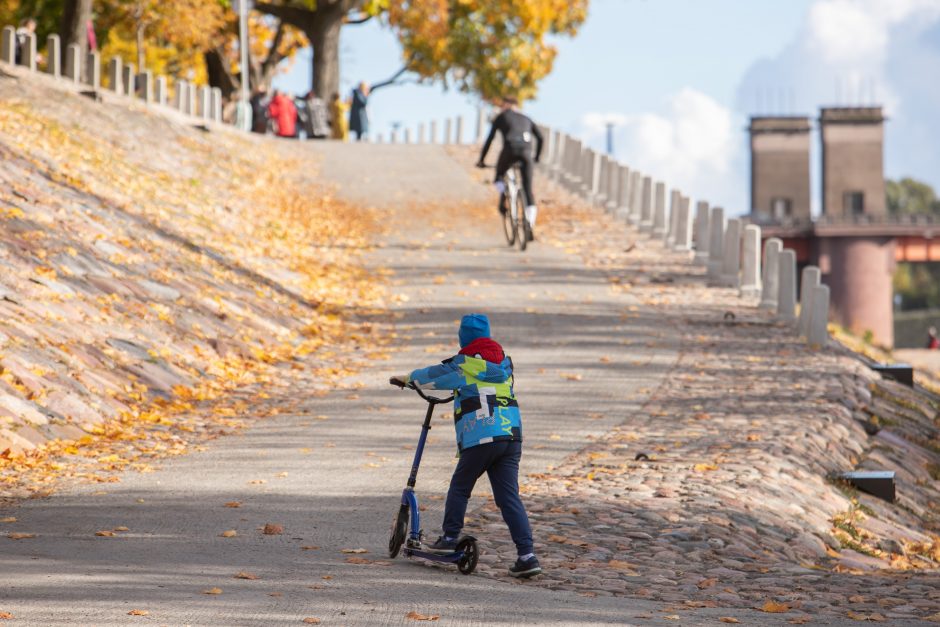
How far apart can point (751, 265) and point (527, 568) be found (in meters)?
14.3

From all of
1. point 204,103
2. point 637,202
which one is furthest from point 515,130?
point 204,103

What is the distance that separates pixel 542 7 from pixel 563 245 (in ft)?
85.3

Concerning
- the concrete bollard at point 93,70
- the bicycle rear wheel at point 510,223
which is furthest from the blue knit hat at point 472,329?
the concrete bollard at point 93,70

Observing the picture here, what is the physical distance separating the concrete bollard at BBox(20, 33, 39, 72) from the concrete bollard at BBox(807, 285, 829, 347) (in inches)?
677

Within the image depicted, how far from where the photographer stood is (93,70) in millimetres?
30391

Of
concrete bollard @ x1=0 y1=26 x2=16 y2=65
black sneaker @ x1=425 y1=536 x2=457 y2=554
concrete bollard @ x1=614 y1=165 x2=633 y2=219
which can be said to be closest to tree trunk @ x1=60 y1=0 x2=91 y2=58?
concrete bollard @ x1=0 y1=26 x2=16 y2=65

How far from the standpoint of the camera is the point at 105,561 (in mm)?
7547

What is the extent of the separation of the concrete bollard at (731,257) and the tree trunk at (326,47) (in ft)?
75.3

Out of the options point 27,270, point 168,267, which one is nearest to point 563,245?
point 168,267

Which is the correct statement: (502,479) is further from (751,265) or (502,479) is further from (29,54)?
(29,54)

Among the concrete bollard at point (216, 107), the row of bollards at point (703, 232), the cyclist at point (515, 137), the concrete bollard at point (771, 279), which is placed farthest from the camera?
the concrete bollard at point (216, 107)

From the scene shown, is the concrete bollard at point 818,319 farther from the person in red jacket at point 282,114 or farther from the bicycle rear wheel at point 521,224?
the person in red jacket at point 282,114

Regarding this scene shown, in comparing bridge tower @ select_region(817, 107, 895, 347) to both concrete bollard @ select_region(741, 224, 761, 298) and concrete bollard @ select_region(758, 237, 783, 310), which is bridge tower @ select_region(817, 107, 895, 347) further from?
concrete bollard @ select_region(758, 237, 783, 310)

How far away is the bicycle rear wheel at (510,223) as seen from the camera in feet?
74.7
